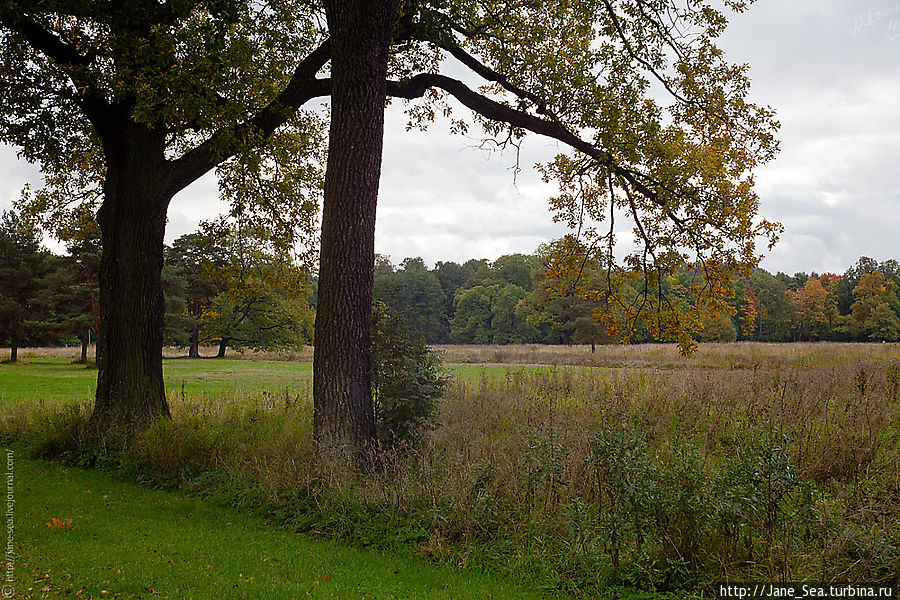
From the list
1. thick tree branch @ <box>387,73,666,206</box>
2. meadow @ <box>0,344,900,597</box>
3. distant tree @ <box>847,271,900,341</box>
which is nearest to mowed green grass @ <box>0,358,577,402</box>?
meadow @ <box>0,344,900,597</box>

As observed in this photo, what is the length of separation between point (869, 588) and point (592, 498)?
2.58 metres

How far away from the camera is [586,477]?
21.8 feet

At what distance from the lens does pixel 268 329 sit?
43938 mm

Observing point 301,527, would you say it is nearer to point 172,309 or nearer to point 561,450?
point 561,450

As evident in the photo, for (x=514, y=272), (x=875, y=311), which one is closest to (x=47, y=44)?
(x=875, y=311)

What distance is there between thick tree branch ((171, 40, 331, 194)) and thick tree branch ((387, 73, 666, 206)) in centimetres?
148

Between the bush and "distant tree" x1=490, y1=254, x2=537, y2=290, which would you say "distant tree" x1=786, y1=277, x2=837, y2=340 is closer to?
"distant tree" x1=490, y1=254, x2=537, y2=290

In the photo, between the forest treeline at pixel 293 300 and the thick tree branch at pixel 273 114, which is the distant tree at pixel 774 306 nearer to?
the forest treeline at pixel 293 300

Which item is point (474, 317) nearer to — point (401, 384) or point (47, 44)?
point (47, 44)

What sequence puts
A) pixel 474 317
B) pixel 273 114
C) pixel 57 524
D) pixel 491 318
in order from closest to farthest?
pixel 57 524, pixel 273 114, pixel 474 317, pixel 491 318

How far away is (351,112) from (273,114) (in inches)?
129

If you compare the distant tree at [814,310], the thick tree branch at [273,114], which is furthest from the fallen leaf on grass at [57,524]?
the distant tree at [814,310]

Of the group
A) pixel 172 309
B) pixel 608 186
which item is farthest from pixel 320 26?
pixel 172 309

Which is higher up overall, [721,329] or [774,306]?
[774,306]
